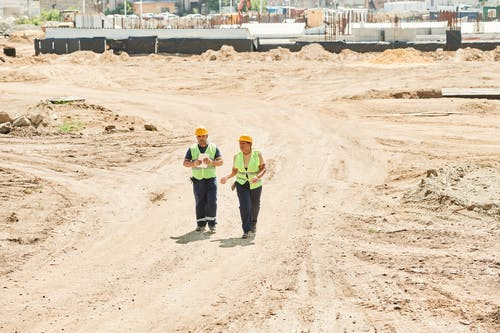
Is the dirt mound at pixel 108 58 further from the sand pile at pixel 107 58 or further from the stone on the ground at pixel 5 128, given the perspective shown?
the stone on the ground at pixel 5 128

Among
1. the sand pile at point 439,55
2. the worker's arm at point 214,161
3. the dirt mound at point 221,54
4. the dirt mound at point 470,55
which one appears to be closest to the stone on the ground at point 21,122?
the worker's arm at point 214,161

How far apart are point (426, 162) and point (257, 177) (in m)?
8.71

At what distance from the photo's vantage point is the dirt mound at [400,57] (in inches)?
1543

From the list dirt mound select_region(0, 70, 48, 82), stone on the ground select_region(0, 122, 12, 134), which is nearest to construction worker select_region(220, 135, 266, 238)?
stone on the ground select_region(0, 122, 12, 134)

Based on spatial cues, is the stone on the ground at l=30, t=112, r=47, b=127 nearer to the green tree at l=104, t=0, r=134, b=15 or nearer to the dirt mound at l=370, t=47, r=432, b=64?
the dirt mound at l=370, t=47, r=432, b=64

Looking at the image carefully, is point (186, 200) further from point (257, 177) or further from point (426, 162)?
point (426, 162)

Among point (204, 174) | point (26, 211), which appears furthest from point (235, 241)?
point (26, 211)

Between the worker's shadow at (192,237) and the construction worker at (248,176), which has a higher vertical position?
the construction worker at (248,176)

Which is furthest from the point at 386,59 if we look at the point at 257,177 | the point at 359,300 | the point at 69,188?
the point at 359,300

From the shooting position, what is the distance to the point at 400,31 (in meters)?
47.3

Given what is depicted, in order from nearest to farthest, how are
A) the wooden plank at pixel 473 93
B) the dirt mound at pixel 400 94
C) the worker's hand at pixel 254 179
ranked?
the worker's hand at pixel 254 179
the wooden plank at pixel 473 93
the dirt mound at pixel 400 94

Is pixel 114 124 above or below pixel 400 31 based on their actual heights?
below

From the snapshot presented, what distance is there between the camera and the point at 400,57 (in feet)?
129

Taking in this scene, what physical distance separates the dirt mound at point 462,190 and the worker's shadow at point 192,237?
12.3 feet
